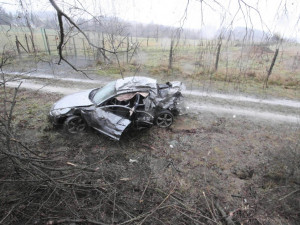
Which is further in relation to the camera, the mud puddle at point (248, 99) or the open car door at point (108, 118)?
the mud puddle at point (248, 99)

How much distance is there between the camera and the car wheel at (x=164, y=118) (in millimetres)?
6273

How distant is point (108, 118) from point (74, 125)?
1.25 meters

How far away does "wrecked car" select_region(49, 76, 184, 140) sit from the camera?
538cm

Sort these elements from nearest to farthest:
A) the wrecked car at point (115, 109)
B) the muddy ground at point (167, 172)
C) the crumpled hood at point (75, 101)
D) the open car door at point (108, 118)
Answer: the muddy ground at point (167, 172)
the open car door at point (108, 118)
the wrecked car at point (115, 109)
the crumpled hood at point (75, 101)

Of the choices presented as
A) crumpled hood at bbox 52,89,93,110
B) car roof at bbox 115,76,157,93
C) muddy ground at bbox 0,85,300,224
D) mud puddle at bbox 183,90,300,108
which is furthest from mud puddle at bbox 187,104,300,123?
crumpled hood at bbox 52,89,93,110

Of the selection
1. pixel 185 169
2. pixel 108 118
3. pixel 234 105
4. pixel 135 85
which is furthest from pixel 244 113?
pixel 108 118

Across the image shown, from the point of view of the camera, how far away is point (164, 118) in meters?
6.35

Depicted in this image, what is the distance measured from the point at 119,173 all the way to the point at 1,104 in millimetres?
6884

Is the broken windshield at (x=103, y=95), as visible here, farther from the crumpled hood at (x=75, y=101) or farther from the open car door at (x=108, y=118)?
the open car door at (x=108, y=118)

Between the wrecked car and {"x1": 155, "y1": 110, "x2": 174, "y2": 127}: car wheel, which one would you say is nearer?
the wrecked car

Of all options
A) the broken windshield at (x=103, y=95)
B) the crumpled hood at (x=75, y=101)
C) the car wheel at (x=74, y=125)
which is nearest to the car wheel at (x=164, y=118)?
the broken windshield at (x=103, y=95)

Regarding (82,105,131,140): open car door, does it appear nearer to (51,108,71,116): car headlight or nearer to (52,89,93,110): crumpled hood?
(52,89,93,110): crumpled hood

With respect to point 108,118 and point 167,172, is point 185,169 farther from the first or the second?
point 108,118

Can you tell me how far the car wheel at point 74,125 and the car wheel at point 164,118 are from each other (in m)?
2.36
